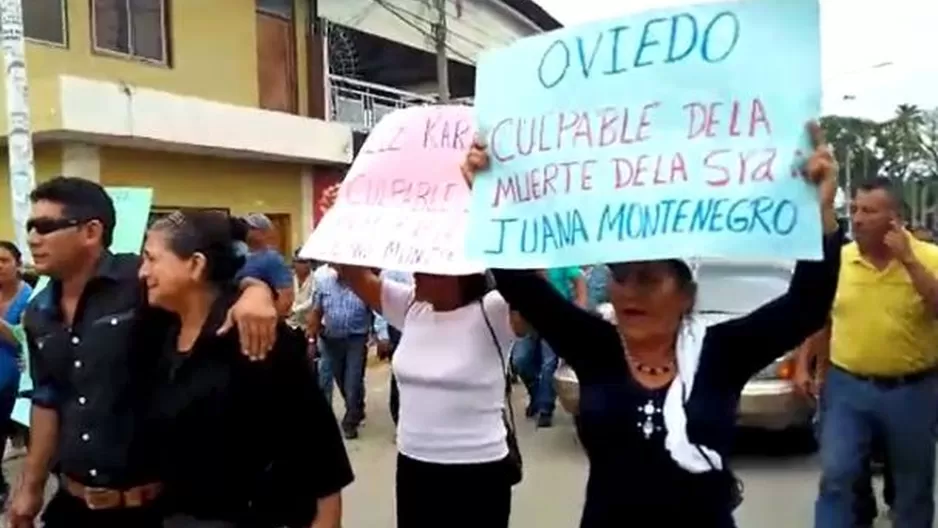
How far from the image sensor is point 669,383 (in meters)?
2.80

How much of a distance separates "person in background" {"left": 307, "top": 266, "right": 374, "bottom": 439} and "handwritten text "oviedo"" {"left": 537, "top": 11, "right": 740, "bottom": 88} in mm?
6867

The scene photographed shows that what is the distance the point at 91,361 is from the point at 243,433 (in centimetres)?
52

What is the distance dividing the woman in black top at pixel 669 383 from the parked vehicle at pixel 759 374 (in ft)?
15.6

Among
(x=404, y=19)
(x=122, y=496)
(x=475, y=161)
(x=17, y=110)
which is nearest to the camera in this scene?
(x=475, y=161)

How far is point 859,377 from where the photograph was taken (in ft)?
16.9

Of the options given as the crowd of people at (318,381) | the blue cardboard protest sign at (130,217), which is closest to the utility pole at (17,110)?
the blue cardboard protest sign at (130,217)

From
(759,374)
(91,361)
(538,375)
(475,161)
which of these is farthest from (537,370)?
(475,161)

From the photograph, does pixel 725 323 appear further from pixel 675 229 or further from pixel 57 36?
pixel 57 36

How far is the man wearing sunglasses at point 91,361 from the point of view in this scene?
3246 millimetres

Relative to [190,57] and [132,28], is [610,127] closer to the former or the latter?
[132,28]

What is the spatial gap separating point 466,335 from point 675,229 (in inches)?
51.4

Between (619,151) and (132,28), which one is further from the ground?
(132,28)

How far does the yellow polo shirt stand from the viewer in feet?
16.6

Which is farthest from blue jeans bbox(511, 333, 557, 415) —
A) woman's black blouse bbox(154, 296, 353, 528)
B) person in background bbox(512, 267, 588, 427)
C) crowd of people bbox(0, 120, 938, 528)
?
woman's black blouse bbox(154, 296, 353, 528)
